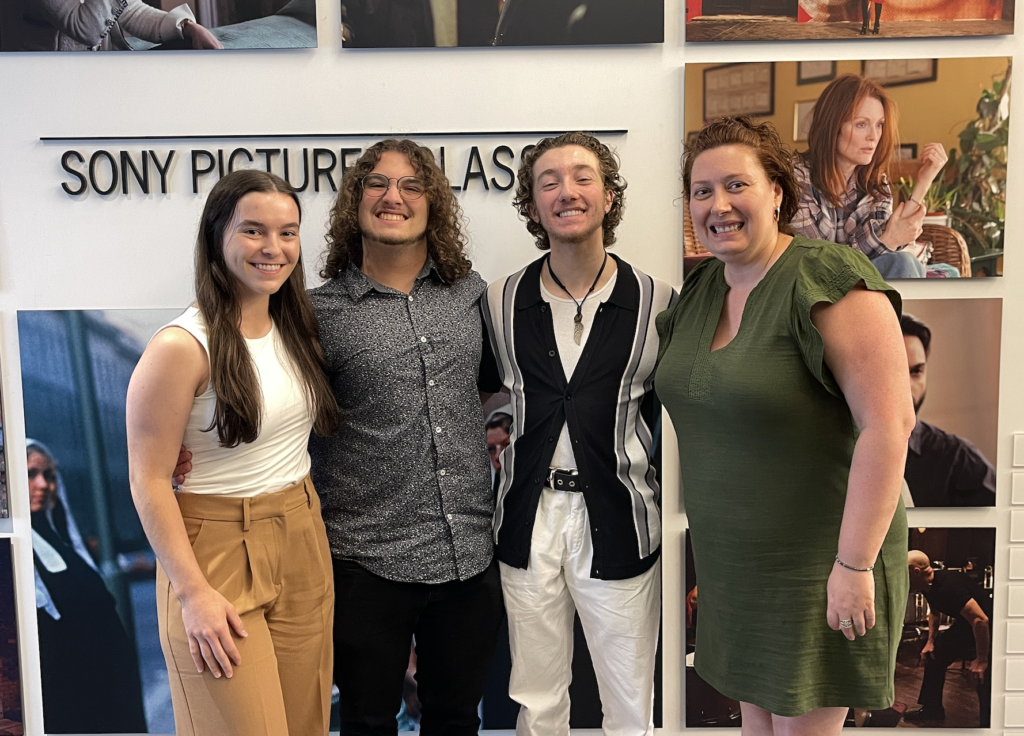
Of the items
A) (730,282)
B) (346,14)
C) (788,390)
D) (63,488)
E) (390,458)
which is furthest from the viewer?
(63,488)

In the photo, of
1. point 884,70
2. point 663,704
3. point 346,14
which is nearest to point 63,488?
point 346,14

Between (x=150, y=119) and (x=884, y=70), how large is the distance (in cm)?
230

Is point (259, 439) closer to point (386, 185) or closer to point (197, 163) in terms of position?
point (386, 185)

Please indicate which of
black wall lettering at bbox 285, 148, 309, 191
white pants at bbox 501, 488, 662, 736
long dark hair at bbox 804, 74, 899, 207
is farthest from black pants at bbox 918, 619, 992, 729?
black wall lettering at bbox 285, 148, 309, 191

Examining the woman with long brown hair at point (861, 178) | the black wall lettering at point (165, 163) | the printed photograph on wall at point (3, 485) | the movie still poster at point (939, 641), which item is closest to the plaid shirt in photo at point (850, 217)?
the woman with long brown hair at point (861, 178)

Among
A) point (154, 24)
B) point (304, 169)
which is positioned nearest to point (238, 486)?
point (304, 169)

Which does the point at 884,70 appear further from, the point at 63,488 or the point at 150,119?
the point at 63,488

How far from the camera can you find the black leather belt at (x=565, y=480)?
1.98m

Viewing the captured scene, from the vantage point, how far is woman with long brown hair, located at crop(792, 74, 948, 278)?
2373 millimetres

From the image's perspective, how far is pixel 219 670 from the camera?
1568mm

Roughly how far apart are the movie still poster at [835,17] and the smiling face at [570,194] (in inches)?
26.8

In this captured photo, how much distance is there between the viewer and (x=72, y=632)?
8.45ft

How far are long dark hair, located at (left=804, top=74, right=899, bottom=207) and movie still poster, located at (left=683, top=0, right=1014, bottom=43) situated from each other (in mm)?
179

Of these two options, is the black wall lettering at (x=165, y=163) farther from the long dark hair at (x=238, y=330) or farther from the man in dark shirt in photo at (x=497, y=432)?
the man in dark shirt in photo at (x=497, y=432)
